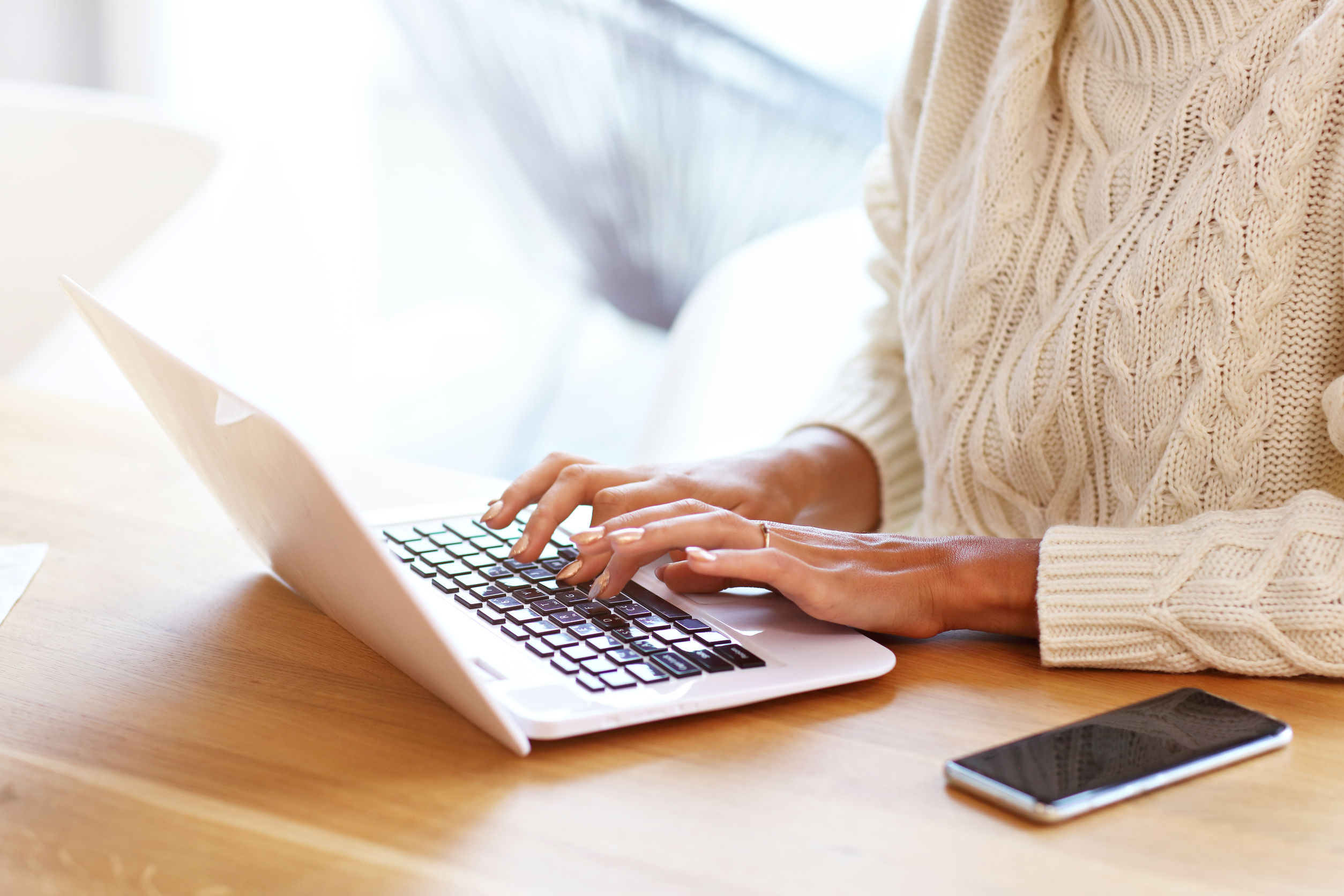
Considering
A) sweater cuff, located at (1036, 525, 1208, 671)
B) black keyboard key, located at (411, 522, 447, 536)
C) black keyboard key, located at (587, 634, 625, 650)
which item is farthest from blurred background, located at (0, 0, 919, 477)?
sweater cuff, located at (1036, 525, 1208, 671)

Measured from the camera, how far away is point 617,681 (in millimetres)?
531

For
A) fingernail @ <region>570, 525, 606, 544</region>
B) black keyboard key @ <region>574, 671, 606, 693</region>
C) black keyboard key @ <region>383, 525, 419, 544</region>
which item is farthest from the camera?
black keyboard key @ <region>383, 525, 419, 544</region>

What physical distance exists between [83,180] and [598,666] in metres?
1.46

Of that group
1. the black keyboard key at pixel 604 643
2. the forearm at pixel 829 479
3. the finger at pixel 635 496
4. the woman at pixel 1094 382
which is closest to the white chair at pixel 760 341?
the forearm at pixel 829 479

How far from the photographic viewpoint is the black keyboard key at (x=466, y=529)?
0.74 metres

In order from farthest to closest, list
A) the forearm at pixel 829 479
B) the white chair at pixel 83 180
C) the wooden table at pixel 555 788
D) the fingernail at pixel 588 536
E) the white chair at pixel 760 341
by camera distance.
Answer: the white chair at pixel 83 180 < the white chair at pixel 760 341 < the forearm at pixel 829 479 < the fingernail at pixel 588 536 < the wooden table at pixel 555 788

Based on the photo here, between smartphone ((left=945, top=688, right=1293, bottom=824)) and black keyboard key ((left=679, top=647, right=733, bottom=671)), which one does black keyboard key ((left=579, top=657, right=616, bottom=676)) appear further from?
smartphone ((left=945, top=688, right=1293, bottom=824))

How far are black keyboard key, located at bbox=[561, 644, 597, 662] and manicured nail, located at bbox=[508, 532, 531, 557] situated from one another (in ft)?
0.40

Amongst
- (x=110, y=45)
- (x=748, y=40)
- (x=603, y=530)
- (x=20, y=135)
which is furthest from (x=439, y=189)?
(x=603, y=530)

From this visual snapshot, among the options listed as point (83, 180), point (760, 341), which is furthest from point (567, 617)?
point (83, 180)

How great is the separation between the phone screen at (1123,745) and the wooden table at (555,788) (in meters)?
0.01

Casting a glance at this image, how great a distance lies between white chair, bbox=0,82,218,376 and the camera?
64.6 inches

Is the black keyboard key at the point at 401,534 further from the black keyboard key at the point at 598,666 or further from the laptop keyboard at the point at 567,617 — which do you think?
the black keyboard key at the point at 598,666

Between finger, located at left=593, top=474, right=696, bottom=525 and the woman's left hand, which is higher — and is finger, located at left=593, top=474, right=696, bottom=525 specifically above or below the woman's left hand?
below
